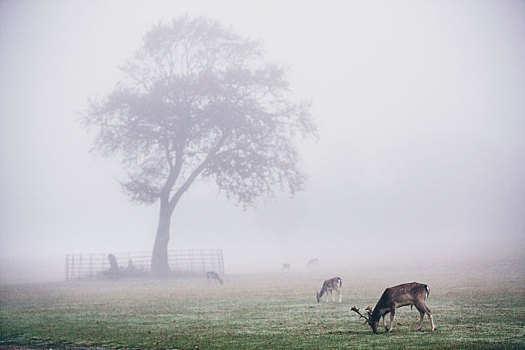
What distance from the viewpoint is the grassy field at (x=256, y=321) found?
1390 cm

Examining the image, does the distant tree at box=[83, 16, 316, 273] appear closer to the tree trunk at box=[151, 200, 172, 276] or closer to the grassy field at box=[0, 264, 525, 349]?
the tree trunk at box=[151, 200, 172, 276]

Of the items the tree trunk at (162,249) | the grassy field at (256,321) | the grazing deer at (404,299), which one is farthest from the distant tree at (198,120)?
the grazing deer at (404,299)

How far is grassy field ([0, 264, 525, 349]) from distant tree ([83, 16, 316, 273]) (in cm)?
2040

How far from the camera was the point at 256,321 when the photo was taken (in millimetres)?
18703

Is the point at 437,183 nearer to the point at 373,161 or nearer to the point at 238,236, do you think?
the point at 373,161

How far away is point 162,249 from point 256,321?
33.9m

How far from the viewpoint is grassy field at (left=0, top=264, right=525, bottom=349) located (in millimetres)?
13898

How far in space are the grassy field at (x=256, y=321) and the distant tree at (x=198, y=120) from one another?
20.4 meters

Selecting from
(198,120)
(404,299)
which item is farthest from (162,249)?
(404,299)

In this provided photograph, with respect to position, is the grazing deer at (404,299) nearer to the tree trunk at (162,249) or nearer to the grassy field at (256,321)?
the grassy field at (256,321)

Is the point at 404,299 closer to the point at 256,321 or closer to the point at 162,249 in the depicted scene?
the point at 256,321

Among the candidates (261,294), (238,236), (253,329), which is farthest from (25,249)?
(253,329)

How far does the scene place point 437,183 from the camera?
13225 cm

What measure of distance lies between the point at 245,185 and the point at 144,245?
137m
